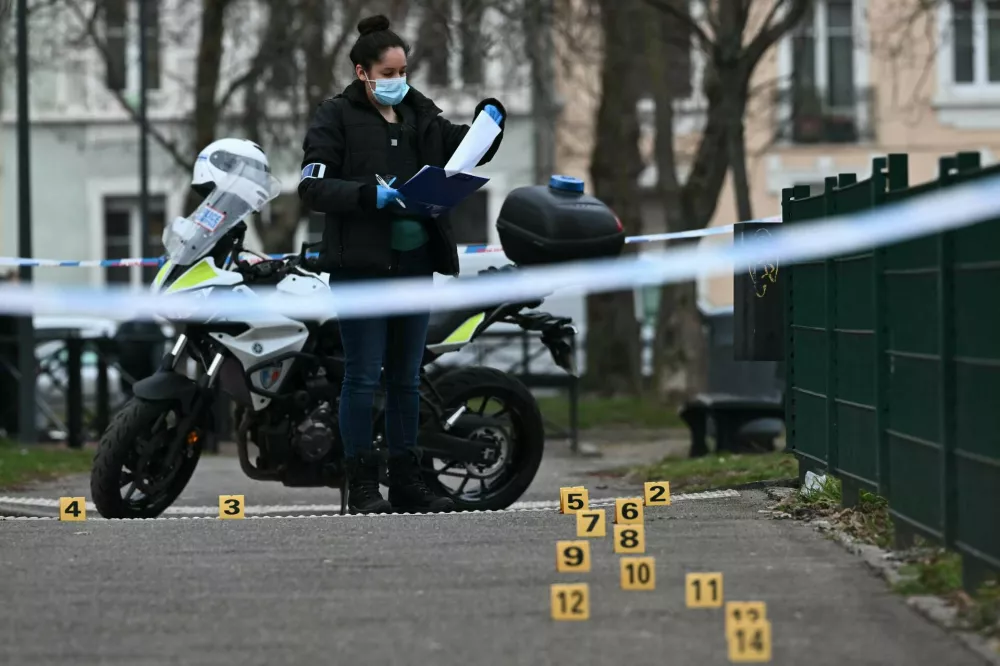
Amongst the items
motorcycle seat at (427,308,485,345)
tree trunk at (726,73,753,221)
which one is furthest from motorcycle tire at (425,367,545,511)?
tree trunk at (726,73,753,221)

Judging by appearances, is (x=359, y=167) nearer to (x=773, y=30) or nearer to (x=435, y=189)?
(x=435, y=189)

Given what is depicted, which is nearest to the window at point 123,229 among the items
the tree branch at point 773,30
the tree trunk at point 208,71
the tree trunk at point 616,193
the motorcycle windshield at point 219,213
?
the tree trunk at point 616,193

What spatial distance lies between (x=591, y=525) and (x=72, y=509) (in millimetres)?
2636

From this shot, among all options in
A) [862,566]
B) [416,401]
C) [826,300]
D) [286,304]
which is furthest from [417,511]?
[862,566]

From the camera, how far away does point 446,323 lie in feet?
31.1

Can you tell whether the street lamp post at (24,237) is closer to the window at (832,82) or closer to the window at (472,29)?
the window at (472,29)

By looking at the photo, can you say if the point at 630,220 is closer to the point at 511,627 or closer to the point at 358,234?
the point at 358,234

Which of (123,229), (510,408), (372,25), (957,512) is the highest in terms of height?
(123,229)

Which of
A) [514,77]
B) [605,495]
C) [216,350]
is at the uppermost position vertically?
[514,77]

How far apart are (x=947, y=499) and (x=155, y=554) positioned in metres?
2.55

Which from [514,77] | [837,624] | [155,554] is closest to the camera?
[837,624]

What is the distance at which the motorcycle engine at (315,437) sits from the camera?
9.23 metres

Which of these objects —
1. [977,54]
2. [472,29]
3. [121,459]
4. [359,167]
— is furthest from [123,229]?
[359,167]

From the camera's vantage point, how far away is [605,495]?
11.5 metres
